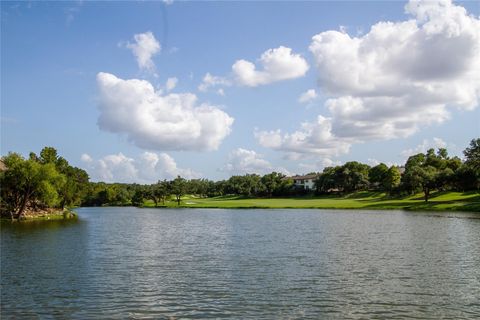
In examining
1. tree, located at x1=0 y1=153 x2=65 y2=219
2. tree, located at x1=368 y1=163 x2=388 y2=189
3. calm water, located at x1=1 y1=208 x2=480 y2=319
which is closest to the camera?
calm water, located at x1=1 y1=208 x2=480 y2=319

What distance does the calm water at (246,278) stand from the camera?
2138 cm

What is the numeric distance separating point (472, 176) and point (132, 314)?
357ft

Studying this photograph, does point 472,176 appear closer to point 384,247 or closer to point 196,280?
point 384,247

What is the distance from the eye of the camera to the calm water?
21.4 m

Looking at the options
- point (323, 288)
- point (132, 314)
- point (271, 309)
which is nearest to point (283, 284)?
point (323, 288)

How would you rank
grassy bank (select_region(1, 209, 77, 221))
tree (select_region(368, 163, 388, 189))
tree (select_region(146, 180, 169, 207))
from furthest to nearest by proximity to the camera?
tree (select_region(146, 180, 169, 207)) < tree (select_region(368, 163, 388, 189)) < grassy bank (select_region(1, 209, 77, 221))

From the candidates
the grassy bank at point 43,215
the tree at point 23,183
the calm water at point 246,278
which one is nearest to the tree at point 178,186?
the grassy bank at point 43,215

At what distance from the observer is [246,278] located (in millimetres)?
28266

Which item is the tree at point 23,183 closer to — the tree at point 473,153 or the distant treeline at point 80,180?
the distant treeline at point 80,180

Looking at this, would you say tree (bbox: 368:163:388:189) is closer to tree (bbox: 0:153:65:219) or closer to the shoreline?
the shoreline

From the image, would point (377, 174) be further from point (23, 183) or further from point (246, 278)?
point (246, 278)

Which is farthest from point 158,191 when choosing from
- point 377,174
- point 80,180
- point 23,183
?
point 23,183

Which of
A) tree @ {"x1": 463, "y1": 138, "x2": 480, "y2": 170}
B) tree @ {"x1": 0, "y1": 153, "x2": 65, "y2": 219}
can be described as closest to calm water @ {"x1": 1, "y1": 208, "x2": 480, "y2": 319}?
tree @ {"x1": 0, "y1": 153, "x2": 65, "y2": 219}

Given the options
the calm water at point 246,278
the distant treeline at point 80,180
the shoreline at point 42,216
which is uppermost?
the distant treeline at point 80,180
